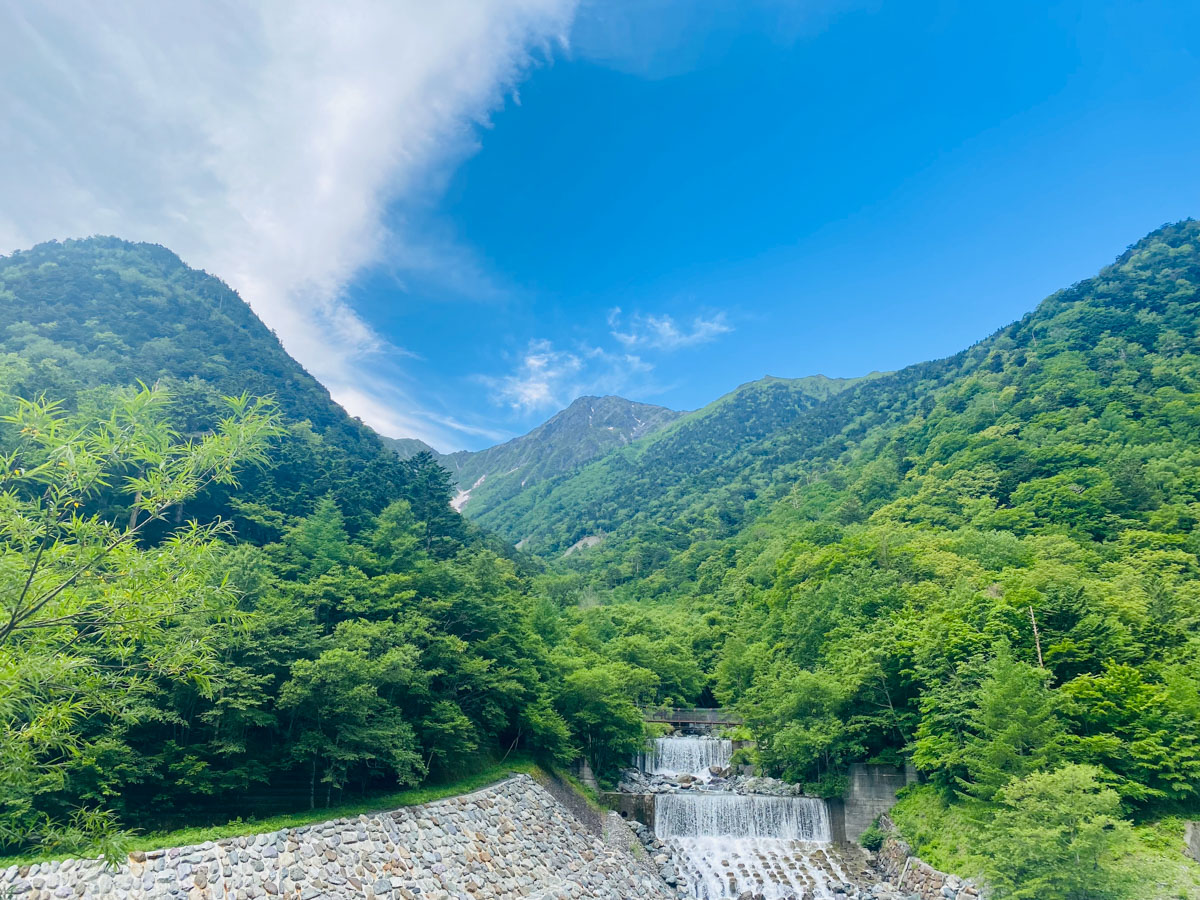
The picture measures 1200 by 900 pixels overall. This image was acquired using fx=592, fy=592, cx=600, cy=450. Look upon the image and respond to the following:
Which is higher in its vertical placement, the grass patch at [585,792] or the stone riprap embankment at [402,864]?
the stone riprap embankment at [402,864]

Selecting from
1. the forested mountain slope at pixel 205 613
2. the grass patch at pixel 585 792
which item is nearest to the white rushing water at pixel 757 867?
the grass patch at pixel 585 792

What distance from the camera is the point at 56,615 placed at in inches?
219

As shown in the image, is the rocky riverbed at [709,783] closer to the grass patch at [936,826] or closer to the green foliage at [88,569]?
the grass patch at [936,826]

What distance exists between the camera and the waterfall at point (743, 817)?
25344mm

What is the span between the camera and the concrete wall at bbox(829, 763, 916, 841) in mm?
24641

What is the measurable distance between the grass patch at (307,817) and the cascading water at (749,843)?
7.54 m

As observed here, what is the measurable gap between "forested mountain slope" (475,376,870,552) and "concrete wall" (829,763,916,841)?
5915 cm

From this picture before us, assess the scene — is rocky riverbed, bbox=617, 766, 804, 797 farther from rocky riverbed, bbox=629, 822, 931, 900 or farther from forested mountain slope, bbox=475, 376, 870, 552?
forested mountain slope, bbox=475, 376, 870, 552

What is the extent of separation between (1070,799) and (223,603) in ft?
64.7

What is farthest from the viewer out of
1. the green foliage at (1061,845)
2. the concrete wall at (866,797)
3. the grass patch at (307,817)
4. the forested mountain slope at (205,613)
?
the concrete wall at (866,797)

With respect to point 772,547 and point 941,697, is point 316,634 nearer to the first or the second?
point 941,697

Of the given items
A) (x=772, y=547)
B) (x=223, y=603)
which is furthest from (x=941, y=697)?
(x=772, y=547)

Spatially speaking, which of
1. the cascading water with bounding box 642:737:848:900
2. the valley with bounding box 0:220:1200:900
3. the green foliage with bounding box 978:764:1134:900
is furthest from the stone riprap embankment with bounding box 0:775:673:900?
the green foliage with bounding box 978:764:1134:900

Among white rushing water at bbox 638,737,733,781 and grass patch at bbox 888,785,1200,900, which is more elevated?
grass patch at bbox 888,785,1200,900
